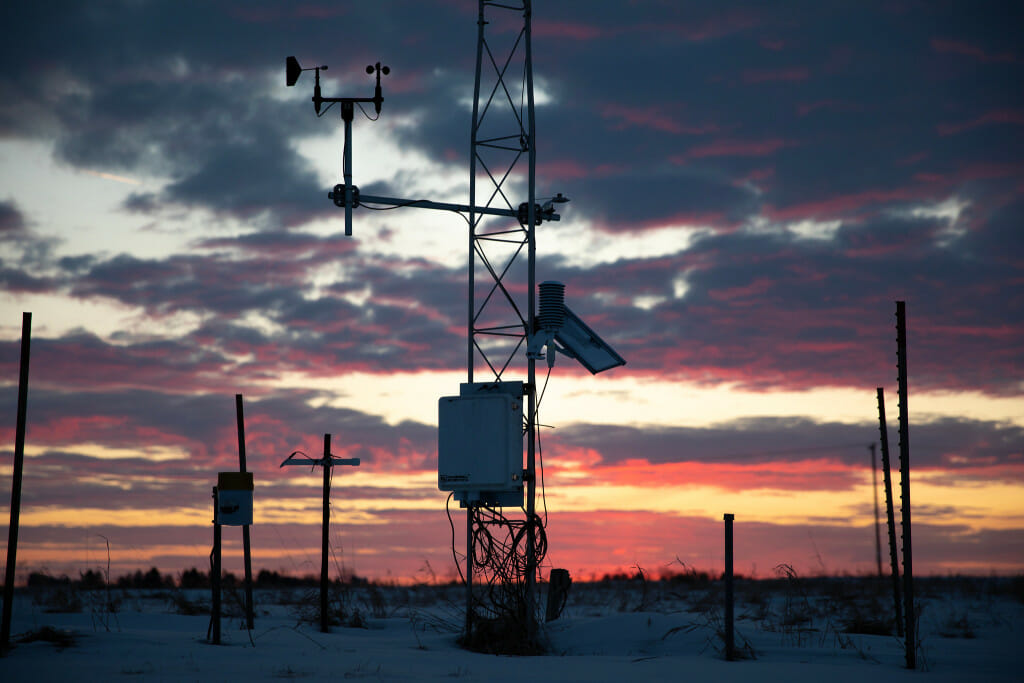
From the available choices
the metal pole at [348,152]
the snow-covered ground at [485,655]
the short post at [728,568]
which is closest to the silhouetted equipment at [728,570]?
the short post at [728,568]

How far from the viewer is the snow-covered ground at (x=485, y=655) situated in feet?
45.7

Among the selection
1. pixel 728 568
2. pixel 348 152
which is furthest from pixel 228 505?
pixel 728 568

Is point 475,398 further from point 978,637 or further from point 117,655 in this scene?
point 978,637

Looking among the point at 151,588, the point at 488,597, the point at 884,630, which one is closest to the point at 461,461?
the point at 488,597

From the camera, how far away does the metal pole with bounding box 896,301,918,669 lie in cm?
1466

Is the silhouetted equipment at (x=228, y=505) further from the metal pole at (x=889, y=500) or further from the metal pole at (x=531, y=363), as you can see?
the metal pole at (x=889, y=500)

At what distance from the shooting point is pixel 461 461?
18.4m

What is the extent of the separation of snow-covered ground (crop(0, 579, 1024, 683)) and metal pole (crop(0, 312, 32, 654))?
24.4 inches

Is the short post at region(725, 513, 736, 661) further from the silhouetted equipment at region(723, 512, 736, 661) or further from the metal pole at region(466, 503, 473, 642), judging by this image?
the metal pole at region(466, 503, 473, 642)

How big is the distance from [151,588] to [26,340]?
29402 millimetres

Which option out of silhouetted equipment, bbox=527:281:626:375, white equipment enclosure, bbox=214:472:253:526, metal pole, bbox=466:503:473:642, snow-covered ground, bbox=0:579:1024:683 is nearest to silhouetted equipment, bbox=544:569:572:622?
snow-covered ground, bbox=0:579:1024:683

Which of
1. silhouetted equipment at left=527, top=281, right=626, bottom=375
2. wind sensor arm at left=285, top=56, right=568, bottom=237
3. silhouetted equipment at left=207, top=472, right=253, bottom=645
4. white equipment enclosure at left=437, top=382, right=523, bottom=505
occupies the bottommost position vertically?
silhouetted equipment at left=207, top=472, right=253, bottom=645

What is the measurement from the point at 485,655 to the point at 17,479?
8.04m

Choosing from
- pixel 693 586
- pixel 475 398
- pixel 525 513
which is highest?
pixel 475 398
